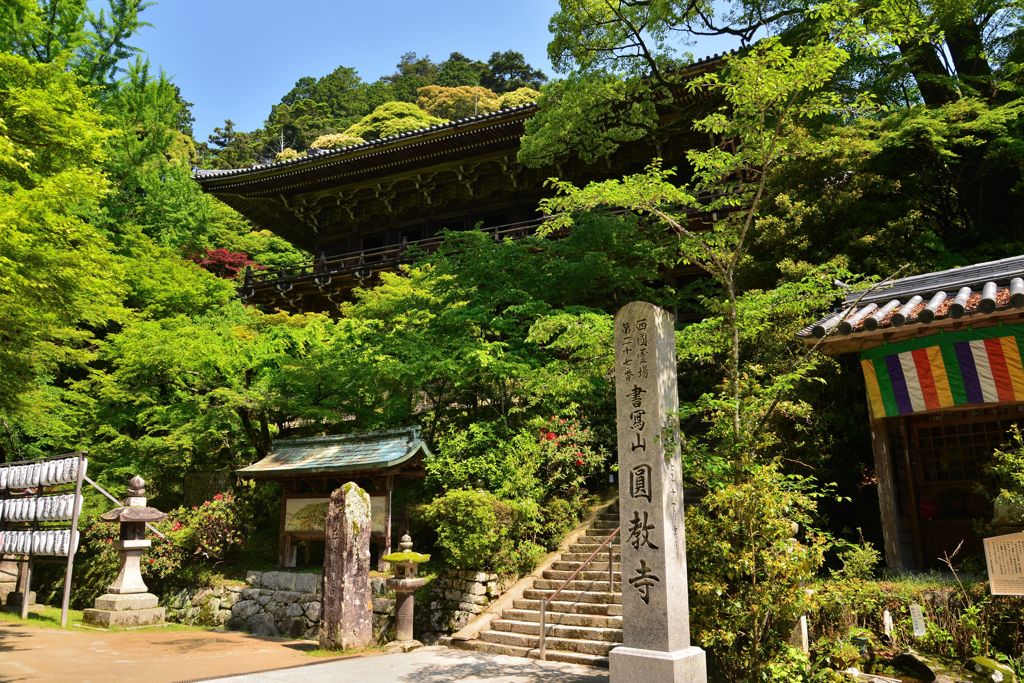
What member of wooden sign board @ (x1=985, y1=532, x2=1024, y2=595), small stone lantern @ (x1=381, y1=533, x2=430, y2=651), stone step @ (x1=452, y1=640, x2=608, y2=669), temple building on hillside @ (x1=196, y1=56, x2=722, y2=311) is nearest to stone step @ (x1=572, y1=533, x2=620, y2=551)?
stone step @ (x1=452, y1=640, x2=608, y2=669)

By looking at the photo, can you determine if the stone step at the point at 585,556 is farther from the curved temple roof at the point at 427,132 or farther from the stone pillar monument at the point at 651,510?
the curved temple roof at the point at 427,132

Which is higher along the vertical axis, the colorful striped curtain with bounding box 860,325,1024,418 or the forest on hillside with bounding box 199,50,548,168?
the forest on hillside with bounding box 199,50,548,168

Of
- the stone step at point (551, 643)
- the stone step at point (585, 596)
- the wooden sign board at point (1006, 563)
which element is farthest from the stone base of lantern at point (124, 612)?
the wooden sign board at point (1006, 563)

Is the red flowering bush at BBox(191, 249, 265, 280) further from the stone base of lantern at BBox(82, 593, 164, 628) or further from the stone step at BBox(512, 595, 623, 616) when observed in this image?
the stone step at BBox(512, 595, 623, 616)

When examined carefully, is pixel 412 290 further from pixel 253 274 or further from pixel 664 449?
pixel 253 274

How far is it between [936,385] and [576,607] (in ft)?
19.5

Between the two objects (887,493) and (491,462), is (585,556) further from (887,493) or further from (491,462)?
(887,493)

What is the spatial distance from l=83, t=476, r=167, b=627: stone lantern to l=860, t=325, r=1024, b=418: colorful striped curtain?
1356 centimetres

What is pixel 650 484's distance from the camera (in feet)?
21.7

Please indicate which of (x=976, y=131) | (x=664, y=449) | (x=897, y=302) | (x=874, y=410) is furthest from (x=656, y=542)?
(x=976, y=131)

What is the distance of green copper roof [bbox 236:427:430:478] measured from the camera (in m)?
12.3

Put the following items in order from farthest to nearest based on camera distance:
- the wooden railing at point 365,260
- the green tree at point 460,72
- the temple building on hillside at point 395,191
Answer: the green tree at point 460,72, the wooden railing at point 365,260, the temple building on hillside at point 395,191

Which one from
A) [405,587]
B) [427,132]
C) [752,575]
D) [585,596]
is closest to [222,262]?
[427,132]

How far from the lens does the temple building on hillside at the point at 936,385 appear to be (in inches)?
331
